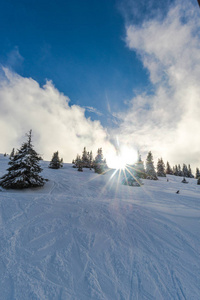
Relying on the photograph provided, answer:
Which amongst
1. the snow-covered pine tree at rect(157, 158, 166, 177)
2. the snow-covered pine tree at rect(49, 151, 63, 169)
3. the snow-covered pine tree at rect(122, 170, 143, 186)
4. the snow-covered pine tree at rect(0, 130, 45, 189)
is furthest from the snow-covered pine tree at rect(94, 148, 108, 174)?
the snow-covered pine tree at rect(0, 130, 45, 189)

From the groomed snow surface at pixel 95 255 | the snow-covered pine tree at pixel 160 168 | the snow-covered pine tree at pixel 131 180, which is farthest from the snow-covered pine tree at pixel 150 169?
the groomed snow surface at pixel 95 255

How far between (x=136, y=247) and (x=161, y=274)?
1103 millimetres

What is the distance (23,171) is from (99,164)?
2940 cm

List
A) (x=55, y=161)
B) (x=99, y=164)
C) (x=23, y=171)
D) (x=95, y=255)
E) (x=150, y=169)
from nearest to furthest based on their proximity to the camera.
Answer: (x=95, y=255), (x=23, y=171), (x=55, y=161), (x=150, y=169), (x=99, y=164)

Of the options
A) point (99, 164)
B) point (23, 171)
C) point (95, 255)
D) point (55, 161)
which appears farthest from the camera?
point (99, 164)

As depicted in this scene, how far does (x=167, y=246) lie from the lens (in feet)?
15.7

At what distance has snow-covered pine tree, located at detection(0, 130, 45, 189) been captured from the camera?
11.7 m

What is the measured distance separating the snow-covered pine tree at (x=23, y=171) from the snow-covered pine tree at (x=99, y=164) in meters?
25.2

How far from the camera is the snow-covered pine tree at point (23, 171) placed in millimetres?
11742

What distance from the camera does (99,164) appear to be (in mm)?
40594

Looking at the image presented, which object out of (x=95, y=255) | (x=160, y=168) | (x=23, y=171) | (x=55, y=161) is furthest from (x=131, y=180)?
(x=160, y=168)

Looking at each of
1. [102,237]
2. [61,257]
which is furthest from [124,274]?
[61,257]

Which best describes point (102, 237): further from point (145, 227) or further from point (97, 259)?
point (145, 227)

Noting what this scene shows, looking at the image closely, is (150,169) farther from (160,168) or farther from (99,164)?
(99,164)
